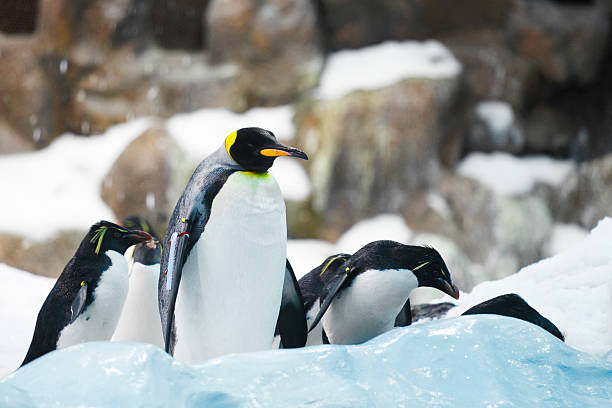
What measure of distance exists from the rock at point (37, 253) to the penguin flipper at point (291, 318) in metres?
4.73

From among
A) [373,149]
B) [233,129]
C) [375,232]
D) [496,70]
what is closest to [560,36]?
[496,70]

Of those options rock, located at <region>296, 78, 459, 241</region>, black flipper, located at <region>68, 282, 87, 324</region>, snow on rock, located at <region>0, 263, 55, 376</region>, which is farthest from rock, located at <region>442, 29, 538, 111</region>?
black flipper, located at <region>68, 282, 87, 324</region>

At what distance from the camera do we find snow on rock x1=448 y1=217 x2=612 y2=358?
2506 millimetres

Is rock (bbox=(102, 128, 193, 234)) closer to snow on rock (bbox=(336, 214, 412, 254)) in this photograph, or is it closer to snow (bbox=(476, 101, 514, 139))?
snow on rock (bbox=(336, 214, 412, 254))

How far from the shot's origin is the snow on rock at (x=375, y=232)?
6691 millimetres

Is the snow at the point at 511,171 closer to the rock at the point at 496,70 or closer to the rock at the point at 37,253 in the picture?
the rock at the point at 496,70

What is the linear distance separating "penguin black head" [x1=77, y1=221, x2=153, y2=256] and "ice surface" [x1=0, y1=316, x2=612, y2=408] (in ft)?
2.32

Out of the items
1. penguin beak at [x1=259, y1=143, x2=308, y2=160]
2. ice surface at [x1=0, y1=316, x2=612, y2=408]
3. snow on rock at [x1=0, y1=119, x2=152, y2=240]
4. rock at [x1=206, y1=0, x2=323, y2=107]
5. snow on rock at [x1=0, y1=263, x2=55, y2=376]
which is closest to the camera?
ice surface at [x1=0, y1=316, x2=612, y2=408]

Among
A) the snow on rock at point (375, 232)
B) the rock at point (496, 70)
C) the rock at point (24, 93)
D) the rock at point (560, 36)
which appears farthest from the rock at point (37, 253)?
the rock at point (560, 36)

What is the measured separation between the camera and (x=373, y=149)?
693 cm

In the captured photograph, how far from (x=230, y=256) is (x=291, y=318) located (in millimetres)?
377

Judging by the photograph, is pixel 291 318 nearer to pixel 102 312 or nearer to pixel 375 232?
pixel 102 312

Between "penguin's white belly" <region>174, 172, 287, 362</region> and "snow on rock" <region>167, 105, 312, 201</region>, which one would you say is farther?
"snow on rock" <region>167, 105, 312, 201</region>

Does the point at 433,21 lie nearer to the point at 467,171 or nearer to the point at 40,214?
the point at 467,171
